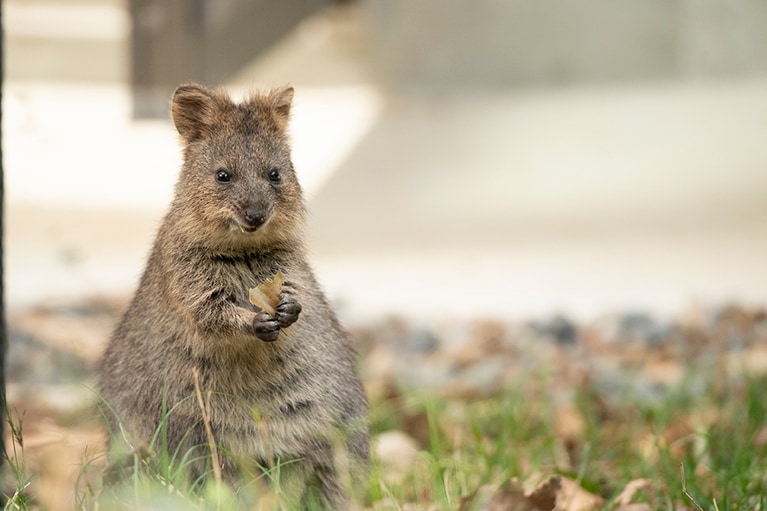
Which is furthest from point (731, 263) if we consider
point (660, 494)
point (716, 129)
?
point (660, 494)

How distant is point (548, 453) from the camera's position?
14.5 feet

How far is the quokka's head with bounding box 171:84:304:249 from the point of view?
9.86 feet

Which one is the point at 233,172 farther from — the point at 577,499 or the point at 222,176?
the point at 577,499

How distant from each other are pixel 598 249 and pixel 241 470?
5351 mm

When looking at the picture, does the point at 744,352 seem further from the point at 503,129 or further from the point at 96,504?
the point at 96,504

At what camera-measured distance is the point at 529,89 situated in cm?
869

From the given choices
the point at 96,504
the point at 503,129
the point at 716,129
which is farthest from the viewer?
the point at 503,129

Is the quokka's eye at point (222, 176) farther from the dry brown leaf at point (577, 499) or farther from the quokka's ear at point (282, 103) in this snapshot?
the dry brown leaf at point (577, 499)

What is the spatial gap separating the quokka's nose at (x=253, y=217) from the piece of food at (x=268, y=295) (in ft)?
0.55

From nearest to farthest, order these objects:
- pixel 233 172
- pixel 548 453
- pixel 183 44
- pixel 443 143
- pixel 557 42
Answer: pixel 233 172
pixel 548 453
pixel 183 44
pixel 557 42
pixel 443 143

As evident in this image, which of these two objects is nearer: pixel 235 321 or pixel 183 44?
pixel 235 321

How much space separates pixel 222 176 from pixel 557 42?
5938 mm

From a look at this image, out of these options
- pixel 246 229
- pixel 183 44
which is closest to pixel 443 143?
pixel 183 44

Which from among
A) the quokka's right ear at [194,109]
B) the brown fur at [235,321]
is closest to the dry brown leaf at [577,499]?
the brown fur at [235,321]
